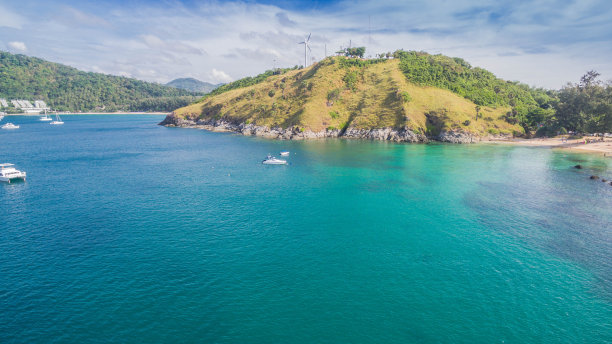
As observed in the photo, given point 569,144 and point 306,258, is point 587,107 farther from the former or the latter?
point 306,258

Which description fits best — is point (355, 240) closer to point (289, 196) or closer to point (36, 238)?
point (289, 196)

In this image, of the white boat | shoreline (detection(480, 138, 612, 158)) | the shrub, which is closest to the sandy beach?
shoreline (detection(480, 138, 612, 158))

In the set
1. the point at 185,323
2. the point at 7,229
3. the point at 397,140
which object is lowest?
the point at 185,323

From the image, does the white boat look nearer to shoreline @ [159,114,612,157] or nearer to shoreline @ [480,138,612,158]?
shoreline @ [159,114,612,157]

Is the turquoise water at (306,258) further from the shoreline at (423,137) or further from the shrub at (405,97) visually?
the shrub at (405,97)

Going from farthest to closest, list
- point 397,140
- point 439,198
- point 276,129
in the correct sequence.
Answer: point 276,129
point 397,140
point 439,198

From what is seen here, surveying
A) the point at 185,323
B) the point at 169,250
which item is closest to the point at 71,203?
the point at 169,250

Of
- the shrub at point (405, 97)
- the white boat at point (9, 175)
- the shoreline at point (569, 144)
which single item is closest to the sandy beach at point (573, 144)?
the shoreline at point (569, 144)
